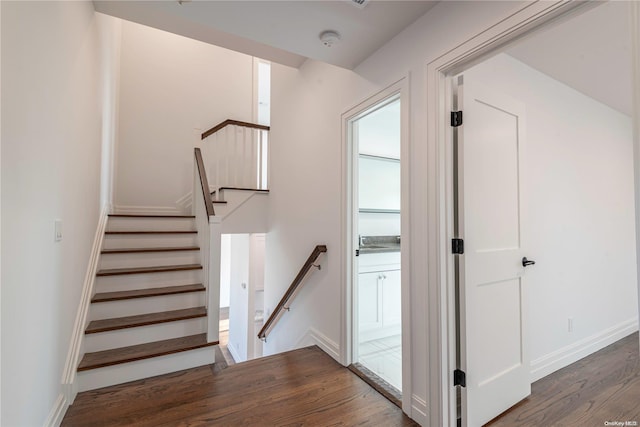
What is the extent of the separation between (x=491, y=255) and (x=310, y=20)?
5.87 feet

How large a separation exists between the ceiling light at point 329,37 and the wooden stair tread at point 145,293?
2.38 m

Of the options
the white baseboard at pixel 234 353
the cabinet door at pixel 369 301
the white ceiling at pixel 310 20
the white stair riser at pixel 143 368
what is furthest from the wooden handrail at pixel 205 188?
the white baseboard at pixel 234 353

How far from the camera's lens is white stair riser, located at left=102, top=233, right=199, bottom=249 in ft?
10.3

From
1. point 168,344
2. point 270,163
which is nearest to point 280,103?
point 270,163

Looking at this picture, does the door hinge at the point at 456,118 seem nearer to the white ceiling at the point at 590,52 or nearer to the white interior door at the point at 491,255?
the white interior door at the point at 491,255

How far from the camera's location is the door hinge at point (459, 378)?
1634 millimetres

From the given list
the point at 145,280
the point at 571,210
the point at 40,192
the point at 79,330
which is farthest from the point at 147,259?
the point at 571,210

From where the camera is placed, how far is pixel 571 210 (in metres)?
2.59

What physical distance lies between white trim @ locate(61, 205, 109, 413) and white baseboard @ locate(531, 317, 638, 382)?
3.23 meters

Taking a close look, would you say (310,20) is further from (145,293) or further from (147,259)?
(147,259)

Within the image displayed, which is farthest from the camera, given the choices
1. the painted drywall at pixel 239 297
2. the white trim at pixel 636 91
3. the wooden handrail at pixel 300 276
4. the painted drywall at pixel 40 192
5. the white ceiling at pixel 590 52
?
the painted drywall at pixel 239 297

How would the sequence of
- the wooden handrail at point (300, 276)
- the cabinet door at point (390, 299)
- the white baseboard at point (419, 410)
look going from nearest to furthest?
the white baseboard at point (419, 410), the wooden handrail at point (300, 276), the cabinet door at point (390, 299)

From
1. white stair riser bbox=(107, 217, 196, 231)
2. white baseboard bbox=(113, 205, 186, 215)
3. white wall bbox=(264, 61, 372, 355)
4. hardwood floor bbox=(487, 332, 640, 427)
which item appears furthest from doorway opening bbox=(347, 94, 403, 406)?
white baseboard bbox=(113, 205, 186, 215)

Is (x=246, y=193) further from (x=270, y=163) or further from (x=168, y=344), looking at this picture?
(x=168, y=344)
